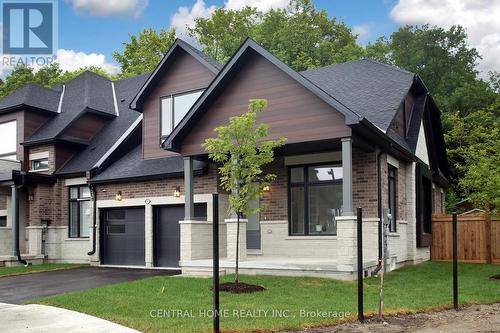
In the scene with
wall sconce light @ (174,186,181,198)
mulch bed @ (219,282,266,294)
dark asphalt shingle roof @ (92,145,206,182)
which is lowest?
mulch bed @ (219,282,266,294)

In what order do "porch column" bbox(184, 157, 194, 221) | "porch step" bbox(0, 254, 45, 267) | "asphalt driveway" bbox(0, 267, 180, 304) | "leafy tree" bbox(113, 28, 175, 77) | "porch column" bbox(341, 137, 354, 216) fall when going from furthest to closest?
"leafy tree" bbox(113, 28, 175, 77) < "porch step" bbox(0, 254, 45, 267) < "porch column" bbox(184, 157, 194, 221) < "porch column" bbox(341, 137, 354, 216) < "asphalt driveway" bbox(0, 267, 180, 304)

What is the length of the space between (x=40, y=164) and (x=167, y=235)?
706cm

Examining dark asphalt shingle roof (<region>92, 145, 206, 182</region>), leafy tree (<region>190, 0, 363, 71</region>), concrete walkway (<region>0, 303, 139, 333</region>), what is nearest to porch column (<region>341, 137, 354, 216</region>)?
dark asphalt shingle roof (<region>92, 145, 206, 182</region>)

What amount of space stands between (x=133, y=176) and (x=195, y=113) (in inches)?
191

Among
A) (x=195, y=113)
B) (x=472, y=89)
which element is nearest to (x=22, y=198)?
(x=195, y=113)

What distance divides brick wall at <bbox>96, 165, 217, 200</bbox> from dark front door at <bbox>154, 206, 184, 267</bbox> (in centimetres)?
64

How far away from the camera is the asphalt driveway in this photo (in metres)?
12.3

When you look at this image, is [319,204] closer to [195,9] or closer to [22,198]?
[22,198]

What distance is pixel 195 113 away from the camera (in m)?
14.8

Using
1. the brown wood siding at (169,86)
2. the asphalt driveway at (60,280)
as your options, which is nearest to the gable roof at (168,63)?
the brown wood siding at (169,86)

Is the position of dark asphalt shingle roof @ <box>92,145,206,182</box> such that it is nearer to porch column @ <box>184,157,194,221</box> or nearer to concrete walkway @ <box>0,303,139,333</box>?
porch column @ <box>184,157,194,221</box>

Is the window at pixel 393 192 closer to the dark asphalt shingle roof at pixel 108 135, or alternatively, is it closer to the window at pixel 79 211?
the dark asphalt shingle roof at pixel 108 135

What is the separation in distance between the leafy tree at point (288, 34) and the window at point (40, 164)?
18577mm

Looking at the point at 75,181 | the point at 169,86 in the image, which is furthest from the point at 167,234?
the point at 169,86
